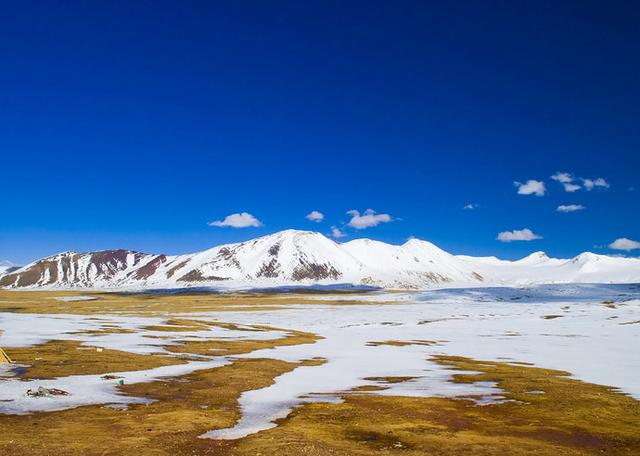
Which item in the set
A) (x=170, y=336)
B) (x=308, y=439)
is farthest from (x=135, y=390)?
(x=170, y=336)

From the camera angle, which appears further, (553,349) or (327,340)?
(327,340)

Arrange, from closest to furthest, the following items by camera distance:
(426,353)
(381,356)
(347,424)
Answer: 1. (347,424)
2. (381,356)
3. (426,353)

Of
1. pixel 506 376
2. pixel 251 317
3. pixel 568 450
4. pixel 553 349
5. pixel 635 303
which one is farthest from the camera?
pixel 635 303

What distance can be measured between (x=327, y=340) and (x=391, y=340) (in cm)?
987

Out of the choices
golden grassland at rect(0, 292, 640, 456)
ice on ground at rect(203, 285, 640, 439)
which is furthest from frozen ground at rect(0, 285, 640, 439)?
golden grassland at rect(0, 292, 640, 456)

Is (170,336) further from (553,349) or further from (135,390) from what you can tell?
(553,349)

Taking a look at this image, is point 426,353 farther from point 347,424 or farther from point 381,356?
point 347,424

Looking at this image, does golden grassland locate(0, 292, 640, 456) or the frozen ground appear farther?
the frozen ground

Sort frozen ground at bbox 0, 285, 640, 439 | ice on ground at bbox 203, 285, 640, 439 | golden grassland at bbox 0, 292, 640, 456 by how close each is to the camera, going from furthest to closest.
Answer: ice on ground at bbox 203, 285, 640, 439
frozen ground at bbox 0, 285, 640, 439
golden grassland at bbox 0, 292, 640, 456

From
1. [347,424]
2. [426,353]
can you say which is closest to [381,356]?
[426,353]

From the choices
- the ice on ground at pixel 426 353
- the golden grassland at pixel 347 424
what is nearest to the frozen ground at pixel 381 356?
the ice on ground at pixel 426 353

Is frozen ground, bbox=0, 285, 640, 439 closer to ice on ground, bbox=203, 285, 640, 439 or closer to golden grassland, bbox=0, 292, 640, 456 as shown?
ice on ground, bbox=203, 285, 640, 439

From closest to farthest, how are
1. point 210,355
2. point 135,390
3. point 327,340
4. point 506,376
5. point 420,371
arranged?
point 135,390
point 506,376
point 420,371
point 210,355
point 327,340

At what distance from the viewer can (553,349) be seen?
2633 inches
